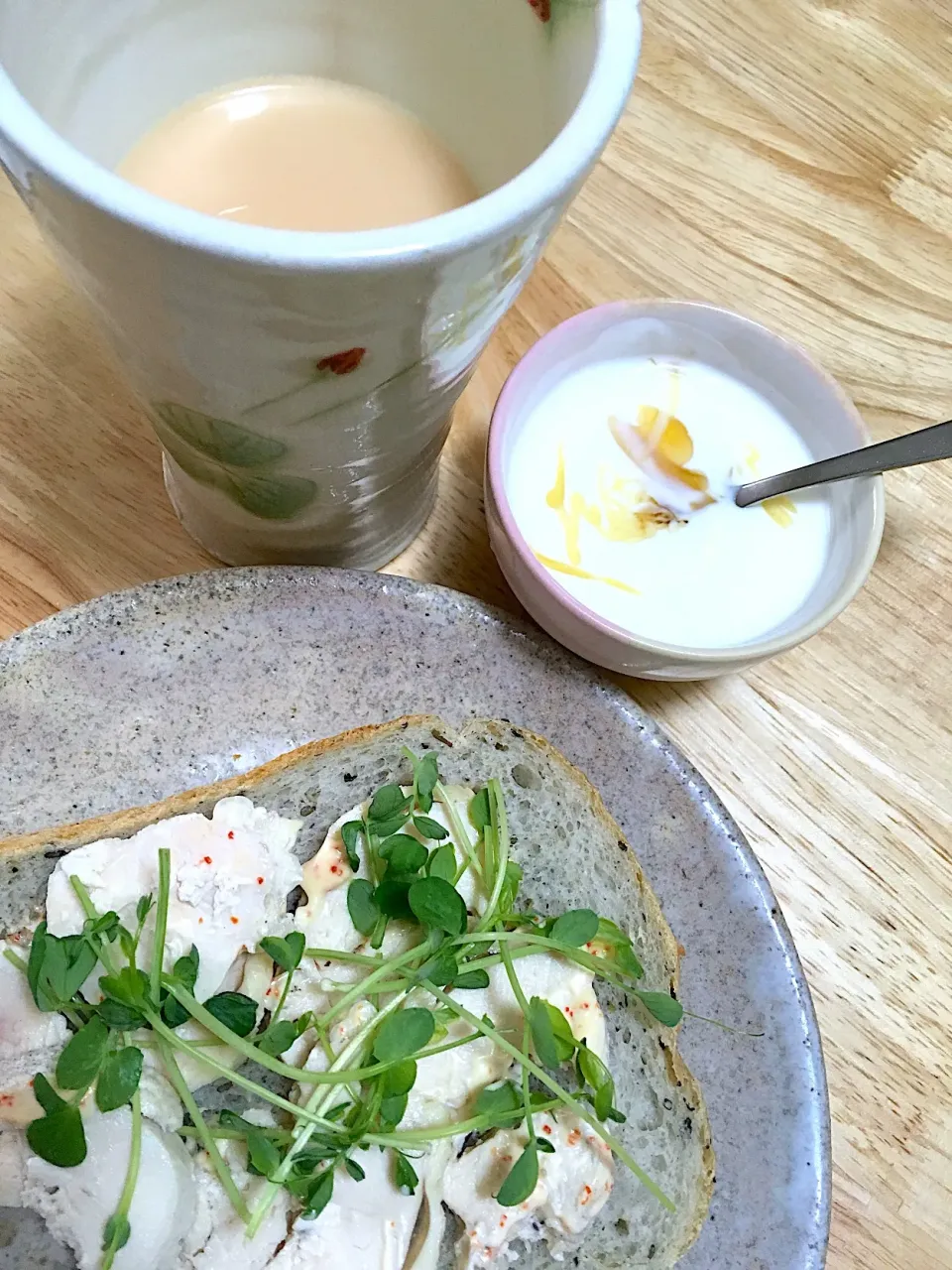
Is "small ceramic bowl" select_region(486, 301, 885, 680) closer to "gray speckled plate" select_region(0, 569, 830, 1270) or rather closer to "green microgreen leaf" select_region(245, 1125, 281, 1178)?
"gray speckled plate" select_region(0, 569, 830, 1270)

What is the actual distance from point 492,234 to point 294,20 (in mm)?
329

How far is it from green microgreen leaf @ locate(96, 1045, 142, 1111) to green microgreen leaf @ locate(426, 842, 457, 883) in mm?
196

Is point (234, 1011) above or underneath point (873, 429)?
underneath

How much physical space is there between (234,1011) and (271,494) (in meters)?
0.31

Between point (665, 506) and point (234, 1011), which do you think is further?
point (665, 506)

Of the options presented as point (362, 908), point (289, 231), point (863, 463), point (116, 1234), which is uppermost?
point (289, 231)

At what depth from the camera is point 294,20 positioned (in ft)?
2.12

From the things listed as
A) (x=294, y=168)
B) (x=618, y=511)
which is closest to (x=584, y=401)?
(x=618, y=511)

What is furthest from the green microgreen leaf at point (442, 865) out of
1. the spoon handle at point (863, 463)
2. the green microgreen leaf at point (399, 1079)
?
the spoon handle at point (863, 463)

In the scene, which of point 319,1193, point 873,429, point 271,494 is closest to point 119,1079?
point 319,1193

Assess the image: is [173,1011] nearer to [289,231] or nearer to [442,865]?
[442,865]

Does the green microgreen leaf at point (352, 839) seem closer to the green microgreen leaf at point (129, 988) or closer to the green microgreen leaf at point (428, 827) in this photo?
the green microgreen leaf at point (428, 827)

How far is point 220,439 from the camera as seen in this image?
1.89ft

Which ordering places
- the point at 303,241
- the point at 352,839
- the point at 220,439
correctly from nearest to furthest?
the point at 303,241
the point at 220,439
the point at 352,839
